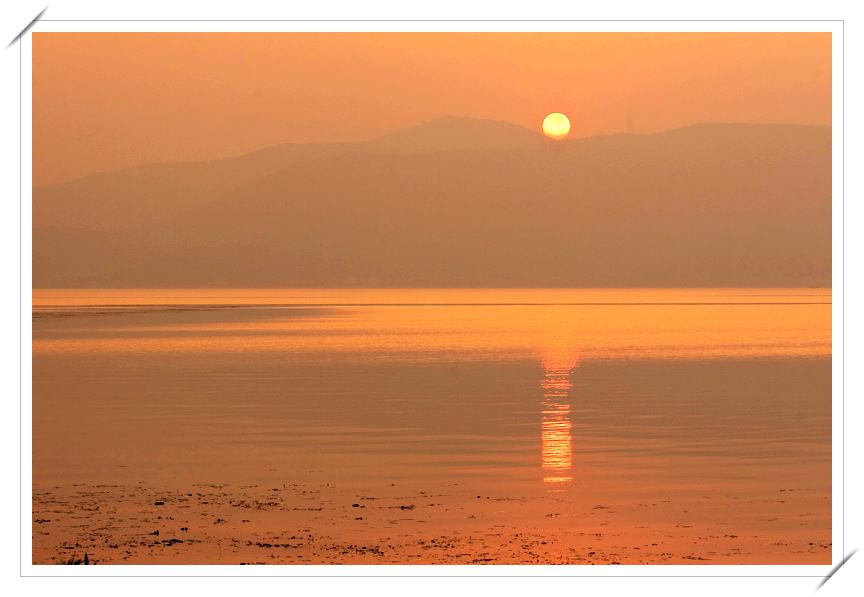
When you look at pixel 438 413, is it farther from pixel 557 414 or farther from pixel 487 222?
pixel 487 222

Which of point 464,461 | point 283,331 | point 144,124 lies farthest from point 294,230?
point 464,461

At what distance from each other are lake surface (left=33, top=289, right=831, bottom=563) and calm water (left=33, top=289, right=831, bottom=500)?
3 centimetres

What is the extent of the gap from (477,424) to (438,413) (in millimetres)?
759

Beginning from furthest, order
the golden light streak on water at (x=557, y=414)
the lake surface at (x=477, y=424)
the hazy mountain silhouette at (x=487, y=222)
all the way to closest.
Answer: the hazy mountain silhouette at (x=487, y=222), the golden light streak on water at (x=557, y=414), the lake surface at (x=477, y=424)

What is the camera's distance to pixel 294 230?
136 metres

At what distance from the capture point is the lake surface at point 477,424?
6.82 metres

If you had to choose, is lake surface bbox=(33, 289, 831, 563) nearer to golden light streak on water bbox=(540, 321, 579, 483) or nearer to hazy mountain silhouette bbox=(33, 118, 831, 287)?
golden light streak on water bbox=(540, 321, 579, 483)

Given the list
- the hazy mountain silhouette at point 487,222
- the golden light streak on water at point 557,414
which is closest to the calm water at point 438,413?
the golden light streak on water at point 557,414

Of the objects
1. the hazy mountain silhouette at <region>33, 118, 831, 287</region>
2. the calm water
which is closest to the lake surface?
the calm water

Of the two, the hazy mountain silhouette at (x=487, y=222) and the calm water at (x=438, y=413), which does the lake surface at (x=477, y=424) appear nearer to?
the calm water at (x=438, y=413)

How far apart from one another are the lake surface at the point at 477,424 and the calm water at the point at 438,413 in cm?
3

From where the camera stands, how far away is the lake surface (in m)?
6.82
